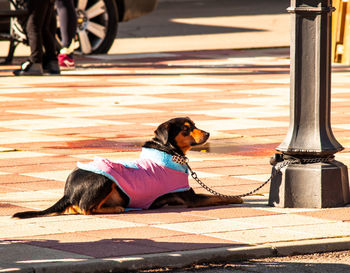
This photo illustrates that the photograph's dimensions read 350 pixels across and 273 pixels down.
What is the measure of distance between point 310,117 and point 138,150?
254 centimetres

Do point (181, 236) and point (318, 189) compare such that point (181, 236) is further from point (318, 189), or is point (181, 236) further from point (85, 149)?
point (85, 149)

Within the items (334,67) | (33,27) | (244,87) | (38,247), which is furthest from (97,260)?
(334,67)

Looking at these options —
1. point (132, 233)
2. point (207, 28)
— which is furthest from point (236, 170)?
point (207, 28)

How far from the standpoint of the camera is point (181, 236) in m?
6.51

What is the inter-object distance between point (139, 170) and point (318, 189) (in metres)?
1.24

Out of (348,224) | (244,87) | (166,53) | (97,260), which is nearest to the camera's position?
(97,260)

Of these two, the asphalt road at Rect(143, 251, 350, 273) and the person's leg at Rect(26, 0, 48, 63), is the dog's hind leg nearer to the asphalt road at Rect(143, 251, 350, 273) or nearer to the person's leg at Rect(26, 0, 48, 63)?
the asphalt road at Rect(143, 251, 350, 273)

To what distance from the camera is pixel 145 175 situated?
23.7 feet

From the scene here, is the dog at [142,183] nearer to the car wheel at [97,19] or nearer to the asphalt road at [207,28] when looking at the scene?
the car wheel at [97,19]

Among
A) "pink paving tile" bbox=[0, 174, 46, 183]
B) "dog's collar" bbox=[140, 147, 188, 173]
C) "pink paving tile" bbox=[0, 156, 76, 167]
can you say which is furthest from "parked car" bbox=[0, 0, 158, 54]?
"dog's collar" bbox=[140, 147, 188, 173]

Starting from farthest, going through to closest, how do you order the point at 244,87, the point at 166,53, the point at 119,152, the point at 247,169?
the point at 166,53 < the point at 244,87 < the point at 119,152 < the point at 247,169

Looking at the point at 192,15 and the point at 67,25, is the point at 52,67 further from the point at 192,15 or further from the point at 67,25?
the point at 192,15

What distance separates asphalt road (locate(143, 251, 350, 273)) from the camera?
5.93m

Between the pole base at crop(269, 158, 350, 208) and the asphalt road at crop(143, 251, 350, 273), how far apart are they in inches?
49.9
